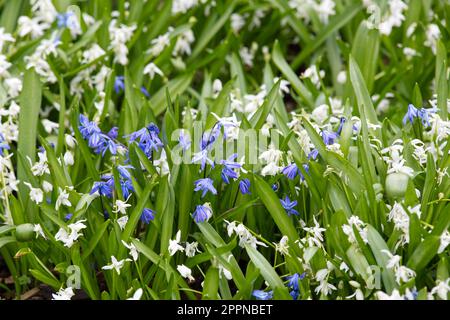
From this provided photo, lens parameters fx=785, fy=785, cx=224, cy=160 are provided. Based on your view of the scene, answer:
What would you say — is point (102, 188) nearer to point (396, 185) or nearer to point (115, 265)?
point (115, 265)

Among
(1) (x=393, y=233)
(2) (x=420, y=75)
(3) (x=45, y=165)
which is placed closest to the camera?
(1) (x=393, y=233)

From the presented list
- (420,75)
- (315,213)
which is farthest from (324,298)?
(420,75)

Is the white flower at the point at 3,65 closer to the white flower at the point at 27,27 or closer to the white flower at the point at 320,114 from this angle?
the white flower at the point at 27,27

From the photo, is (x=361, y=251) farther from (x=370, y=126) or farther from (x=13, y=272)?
(x=13, y=272)

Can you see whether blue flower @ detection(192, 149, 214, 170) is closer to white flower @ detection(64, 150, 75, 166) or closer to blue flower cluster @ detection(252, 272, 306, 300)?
blue flower cluster @ detection(252, 272, 306, 300)

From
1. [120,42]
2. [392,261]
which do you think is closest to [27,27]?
[120,42]

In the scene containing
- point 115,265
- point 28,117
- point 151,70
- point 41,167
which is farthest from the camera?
point 151,70

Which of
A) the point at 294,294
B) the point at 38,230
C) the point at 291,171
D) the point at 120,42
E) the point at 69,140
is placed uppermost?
the point at 120,42
